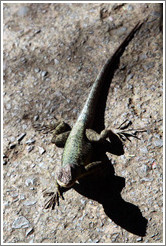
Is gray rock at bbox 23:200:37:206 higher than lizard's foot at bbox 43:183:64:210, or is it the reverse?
gray rock at bbox 23:200:37:206

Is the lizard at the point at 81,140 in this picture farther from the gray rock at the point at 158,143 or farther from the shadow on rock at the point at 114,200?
the gray rock at the point at 158,143

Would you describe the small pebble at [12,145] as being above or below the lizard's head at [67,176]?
below

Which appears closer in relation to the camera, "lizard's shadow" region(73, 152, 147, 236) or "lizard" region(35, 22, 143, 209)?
"lizard's shadow" region(73, 152, 147, 236)

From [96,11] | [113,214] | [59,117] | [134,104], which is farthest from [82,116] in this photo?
[96,11]

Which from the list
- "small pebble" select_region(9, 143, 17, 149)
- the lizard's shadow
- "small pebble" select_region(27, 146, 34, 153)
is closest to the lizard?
the lizard's shadow

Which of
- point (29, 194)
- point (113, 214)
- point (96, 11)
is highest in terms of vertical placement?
point (96, 11)

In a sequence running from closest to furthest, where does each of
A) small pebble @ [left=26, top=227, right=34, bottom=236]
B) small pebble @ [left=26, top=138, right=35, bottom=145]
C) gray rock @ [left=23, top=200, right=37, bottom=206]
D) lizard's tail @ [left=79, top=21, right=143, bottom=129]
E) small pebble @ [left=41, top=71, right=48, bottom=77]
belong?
small pebble @ [left=26, top=227, right=34, bottom=236]
gray rock @ [left=23, top=200, right=37, bottom=206]
lizard's tail @ [left=79, top=21, right=143, bottom=129]
small pebble @ [left=26, top=138, right=35, bottom=145]
small pebble @ [left=41, top=71, right=48, bottom=77]

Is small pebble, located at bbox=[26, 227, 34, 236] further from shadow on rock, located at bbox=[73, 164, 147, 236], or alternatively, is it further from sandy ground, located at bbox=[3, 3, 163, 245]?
shadow on rock, located at bbox=[73, 164, 147, 236]

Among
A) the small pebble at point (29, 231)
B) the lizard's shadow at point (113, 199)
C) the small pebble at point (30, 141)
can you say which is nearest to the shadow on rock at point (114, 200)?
the lizard's shadow at point (113, 199)

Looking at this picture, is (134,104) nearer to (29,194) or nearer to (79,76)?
(79,76)
